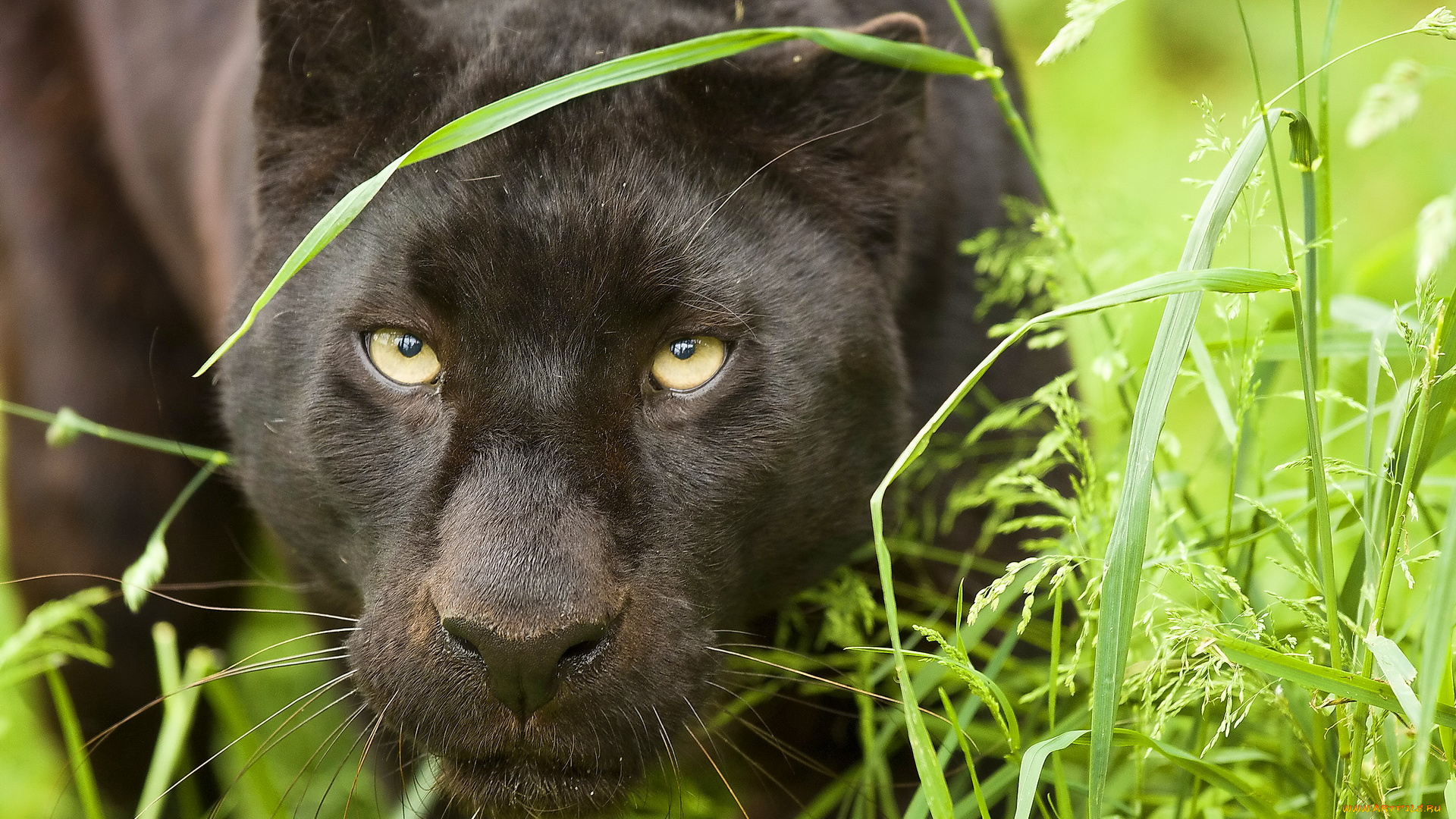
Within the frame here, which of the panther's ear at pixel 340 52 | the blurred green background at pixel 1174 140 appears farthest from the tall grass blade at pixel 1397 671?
the blurred green background at pixel 1174 140

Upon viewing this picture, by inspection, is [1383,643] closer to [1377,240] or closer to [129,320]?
[129,320]

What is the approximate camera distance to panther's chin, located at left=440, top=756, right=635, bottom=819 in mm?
1534

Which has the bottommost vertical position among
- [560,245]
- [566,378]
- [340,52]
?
[566,378]

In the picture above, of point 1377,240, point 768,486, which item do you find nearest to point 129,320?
point 768,486

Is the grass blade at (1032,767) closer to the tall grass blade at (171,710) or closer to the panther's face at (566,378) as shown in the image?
the panther's face at (566,378)

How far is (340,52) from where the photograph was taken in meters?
1.81

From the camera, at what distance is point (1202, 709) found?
1487mm

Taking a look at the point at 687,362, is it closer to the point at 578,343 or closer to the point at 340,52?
the point at 578,343

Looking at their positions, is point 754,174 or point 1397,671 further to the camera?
point 754,174

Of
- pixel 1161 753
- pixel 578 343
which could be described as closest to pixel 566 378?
pixel 578 343

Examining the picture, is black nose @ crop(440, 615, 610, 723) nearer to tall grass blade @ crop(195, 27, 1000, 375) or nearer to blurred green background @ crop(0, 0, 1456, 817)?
tall grass blade @ crop(195, 27, 1000, 375)

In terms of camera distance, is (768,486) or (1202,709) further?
(768,486)

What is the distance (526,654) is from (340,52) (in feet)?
3.15

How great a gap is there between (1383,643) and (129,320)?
261 centimetres
